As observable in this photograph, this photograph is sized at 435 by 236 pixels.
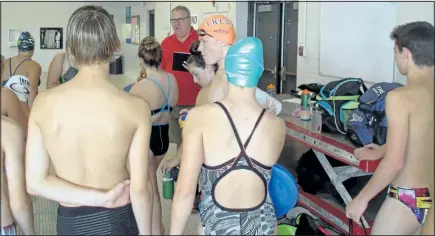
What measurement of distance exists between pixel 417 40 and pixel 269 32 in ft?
16.1

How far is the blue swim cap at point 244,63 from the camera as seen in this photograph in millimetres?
1547

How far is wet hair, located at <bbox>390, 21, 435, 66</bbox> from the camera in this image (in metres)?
1.53

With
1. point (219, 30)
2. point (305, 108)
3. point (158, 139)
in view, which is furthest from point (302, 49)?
point (219, 30)

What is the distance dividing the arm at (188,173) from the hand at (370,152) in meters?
1.17

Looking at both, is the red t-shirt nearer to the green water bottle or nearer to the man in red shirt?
the man in red shirt

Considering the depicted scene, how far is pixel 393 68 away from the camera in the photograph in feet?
13.1

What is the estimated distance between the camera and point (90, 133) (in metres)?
1.48

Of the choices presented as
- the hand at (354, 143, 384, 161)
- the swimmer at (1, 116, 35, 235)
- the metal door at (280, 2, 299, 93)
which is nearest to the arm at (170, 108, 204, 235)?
the swimmer at (1, 116, 35, 235)

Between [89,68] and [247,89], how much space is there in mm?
538

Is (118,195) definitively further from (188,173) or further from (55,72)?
(55,72)

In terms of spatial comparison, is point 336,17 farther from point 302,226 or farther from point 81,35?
point 81,35

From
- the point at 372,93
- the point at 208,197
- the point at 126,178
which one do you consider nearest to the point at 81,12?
the point at 126,178

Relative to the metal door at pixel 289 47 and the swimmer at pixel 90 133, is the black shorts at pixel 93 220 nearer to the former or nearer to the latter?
the swimmer at pixel 90 133

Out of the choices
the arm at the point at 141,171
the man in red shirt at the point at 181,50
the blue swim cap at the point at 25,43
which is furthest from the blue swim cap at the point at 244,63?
the blue swim cap at the point at 25,43
